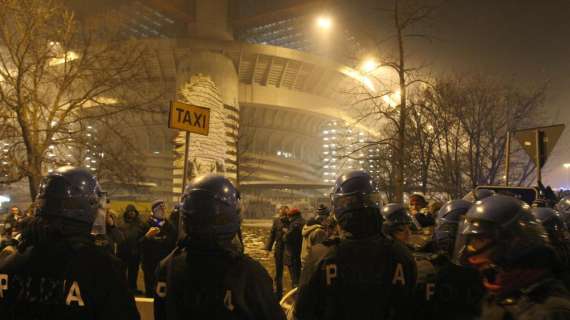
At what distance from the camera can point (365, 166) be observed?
104 ft

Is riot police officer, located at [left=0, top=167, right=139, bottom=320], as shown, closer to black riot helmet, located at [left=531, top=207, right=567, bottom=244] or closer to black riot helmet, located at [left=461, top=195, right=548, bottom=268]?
black riot helmet, located at [left=461, top=195, right=548, bottom=268]

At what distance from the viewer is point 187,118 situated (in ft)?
19.8

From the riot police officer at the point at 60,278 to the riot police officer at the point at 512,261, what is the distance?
1.65 meters

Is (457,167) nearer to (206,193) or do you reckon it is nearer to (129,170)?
(129,170)

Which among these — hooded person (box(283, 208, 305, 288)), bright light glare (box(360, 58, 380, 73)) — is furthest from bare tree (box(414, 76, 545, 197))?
hooded person (box(283, 208, 305, 288))

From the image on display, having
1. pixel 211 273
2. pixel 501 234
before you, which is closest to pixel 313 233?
pixel 211 273

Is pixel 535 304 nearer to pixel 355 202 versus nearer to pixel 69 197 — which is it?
pixel 355 202

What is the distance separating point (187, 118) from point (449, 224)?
12.2 ft

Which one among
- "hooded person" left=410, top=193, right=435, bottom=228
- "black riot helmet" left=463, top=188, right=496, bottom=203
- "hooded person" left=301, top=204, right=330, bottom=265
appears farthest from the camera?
"hooded person" left=301, top=204, right=330, bottom=265

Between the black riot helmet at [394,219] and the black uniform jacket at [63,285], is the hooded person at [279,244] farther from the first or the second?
the black uniform jacket at [63,285]

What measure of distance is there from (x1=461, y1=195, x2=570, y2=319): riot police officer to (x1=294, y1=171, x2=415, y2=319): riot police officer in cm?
83

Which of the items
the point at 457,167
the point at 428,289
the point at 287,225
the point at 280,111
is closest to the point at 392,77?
the point at 457,167

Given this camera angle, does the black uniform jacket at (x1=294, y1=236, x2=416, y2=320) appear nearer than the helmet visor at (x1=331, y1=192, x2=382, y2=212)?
Yes

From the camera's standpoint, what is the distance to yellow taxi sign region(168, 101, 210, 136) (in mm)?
5812
